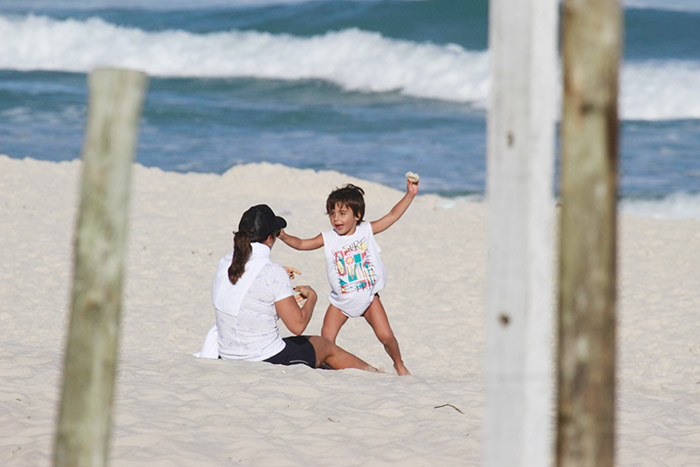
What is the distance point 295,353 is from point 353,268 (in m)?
0.72

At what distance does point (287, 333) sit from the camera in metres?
8.02

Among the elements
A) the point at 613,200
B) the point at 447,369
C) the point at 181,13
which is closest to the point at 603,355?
the point at 613,200

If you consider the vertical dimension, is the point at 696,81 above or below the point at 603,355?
above

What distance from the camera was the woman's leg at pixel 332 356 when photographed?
629 cm

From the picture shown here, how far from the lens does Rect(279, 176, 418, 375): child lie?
646 cm

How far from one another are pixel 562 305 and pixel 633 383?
4998mm

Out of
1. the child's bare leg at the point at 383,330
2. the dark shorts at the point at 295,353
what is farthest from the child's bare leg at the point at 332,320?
the dark shorts at the point at 295,353

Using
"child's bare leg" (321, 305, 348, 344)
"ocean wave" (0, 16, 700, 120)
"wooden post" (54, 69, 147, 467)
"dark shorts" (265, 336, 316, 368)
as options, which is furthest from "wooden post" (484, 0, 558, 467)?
"ocean wave" (0, 16, 700, 120)

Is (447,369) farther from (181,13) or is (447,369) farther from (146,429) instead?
(181,13)

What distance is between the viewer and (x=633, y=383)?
23.5ft

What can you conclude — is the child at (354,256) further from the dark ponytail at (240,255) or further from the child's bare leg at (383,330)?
the dark ponytail at (240,255)

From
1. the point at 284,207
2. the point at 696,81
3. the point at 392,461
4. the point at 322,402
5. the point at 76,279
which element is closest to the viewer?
the point at 76,279

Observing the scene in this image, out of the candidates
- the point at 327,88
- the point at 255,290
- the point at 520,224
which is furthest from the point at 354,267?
the point at 327,88

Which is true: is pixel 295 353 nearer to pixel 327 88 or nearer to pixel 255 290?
pixel 255 290
